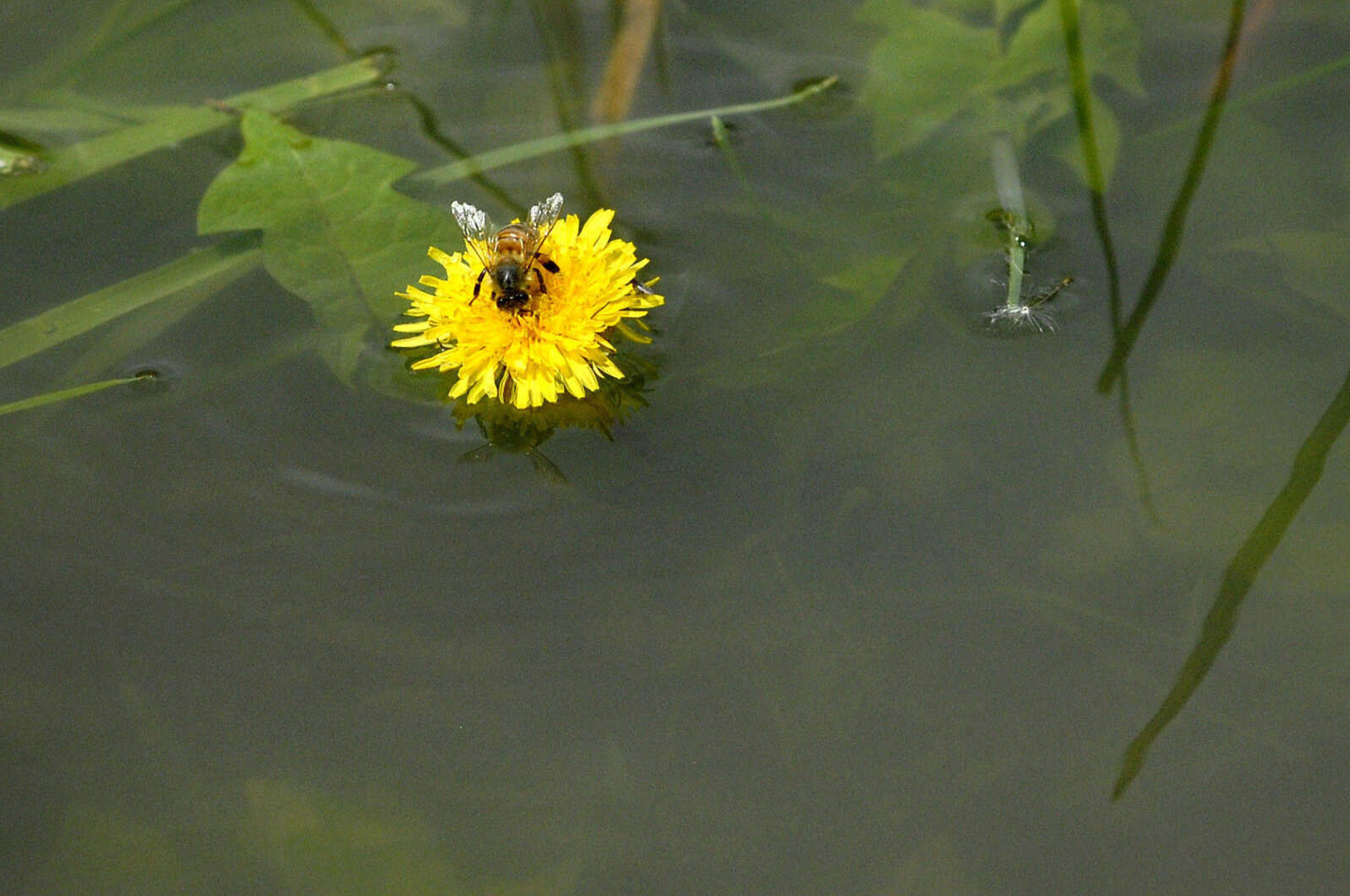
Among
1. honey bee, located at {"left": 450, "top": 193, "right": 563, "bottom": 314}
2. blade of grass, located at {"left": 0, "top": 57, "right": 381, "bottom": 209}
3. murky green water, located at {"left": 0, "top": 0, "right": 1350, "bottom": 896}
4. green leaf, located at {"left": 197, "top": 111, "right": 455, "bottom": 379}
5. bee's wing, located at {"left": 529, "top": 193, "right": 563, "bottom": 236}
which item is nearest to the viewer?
murky green water, located at {"left": 0, "top": 0, "right": 1350, "bottom": 896}

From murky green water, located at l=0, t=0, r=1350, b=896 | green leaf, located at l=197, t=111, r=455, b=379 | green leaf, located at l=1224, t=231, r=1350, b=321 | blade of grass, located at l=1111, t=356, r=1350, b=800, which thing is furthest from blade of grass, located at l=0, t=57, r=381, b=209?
blade of grass, located at l=1111, t=356, r=1350, b=800

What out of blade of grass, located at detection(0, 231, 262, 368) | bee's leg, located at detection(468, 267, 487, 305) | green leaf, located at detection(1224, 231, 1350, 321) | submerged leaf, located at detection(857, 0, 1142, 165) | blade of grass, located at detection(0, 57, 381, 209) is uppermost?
blade of grass, located at detection(0, 57, 381, 209)

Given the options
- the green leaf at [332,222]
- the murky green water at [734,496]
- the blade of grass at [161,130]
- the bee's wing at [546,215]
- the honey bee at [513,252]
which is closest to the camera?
the murky green water at [734,496]

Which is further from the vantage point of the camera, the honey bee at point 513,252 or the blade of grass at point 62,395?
the blade of grass at point 62,395

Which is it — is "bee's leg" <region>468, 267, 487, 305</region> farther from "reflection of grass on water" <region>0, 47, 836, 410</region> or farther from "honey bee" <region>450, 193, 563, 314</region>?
"reflection of grass on water" <region>0, 47, 836, 410</region>

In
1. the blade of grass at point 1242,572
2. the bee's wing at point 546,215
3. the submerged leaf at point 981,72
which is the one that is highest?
the bee's wing at point 546,215

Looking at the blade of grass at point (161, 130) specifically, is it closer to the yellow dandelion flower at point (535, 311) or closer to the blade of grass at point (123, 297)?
the blade of grass at point (123, 297)

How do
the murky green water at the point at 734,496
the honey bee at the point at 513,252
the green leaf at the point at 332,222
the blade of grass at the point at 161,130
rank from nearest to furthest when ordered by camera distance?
the murky green water at the point at 734,496
the honey bee at the point at 513,252
the green leaf at the point at 332,222
the blade of grass at the point at 161,130

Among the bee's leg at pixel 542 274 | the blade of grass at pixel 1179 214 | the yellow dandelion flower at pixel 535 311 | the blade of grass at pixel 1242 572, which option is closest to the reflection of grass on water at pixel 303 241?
the yellow dandelion flower at pixel 535 311
